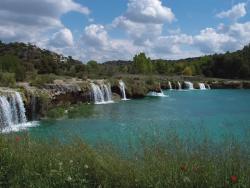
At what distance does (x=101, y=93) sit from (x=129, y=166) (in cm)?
3525

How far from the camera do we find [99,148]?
6.86m

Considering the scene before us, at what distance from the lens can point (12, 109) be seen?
25.3 meters

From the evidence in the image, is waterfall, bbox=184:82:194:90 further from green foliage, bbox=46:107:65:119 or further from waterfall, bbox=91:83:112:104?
green foliage, bbox=46:107:65:119

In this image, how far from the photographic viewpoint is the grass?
5.39 meters

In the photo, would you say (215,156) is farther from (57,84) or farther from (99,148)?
(57,84)

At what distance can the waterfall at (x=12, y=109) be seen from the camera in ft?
79.7

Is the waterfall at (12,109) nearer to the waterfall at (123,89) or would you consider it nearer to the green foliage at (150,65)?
the waterfall at (123,89)

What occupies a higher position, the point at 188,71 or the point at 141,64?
the point at 141,64

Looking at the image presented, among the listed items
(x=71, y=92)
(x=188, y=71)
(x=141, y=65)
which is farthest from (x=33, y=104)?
(x=188, y=71)

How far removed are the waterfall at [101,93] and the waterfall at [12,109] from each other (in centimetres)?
1388

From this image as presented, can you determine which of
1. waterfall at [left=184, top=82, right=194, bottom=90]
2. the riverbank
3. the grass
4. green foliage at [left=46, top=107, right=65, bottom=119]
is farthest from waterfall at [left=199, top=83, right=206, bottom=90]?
the grass

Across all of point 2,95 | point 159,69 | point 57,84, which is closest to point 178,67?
point 159,69

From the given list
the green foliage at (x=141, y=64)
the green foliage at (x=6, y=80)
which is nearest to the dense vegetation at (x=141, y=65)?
the green foliage at (x=141, y=64)

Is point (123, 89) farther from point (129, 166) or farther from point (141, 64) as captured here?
point (141, 64)
